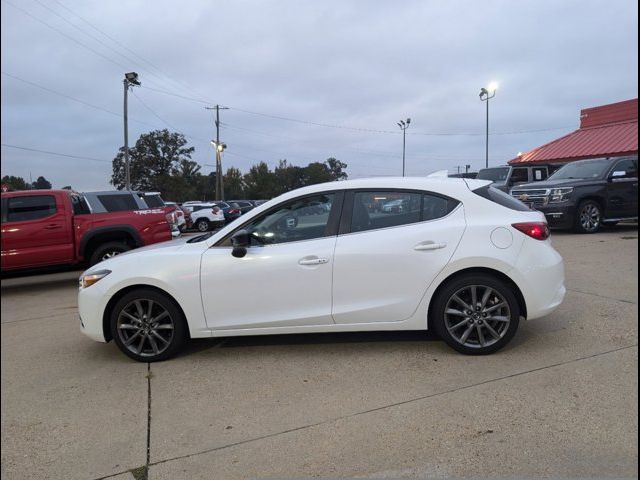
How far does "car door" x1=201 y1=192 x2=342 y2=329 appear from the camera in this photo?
403 centimetres

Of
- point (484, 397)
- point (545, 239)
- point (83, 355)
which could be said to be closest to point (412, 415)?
point (484, 397)

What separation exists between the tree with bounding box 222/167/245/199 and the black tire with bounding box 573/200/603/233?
73666 mm

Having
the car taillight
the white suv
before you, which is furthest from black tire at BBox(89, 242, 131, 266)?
the white suv

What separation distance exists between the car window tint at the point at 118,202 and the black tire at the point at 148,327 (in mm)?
5405

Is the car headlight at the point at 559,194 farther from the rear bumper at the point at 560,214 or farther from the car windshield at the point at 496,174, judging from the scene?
the car windshield at the point at 496,174

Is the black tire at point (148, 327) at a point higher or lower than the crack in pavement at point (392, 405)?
higher

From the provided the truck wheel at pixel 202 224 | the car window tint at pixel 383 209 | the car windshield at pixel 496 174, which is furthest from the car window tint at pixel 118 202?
the truck wheel at pixel 202 224

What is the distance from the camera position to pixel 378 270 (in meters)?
4.02

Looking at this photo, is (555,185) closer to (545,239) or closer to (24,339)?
(545,239)

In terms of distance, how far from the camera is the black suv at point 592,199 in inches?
448

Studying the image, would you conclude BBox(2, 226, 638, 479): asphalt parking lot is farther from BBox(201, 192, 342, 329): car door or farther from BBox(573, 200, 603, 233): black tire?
BBox(573, 200, 603, 233): black tire

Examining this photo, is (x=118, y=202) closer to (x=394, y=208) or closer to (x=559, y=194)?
(x=394, y=208)

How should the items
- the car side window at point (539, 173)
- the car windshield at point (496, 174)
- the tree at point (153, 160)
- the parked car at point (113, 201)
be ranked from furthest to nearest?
the tree at point (153, 160) < the car side window at point (539, 173) < the car windshield at point (496, 174) < the parked car at point (113, 201)

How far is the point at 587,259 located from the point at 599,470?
21.5 feet
